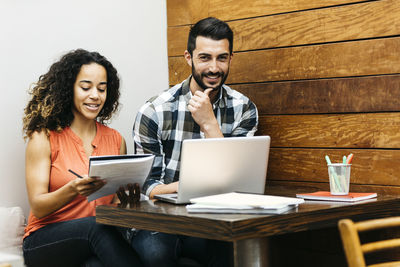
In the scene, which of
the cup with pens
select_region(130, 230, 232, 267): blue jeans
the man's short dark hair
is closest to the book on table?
select_region(130, 230, 232, 267): blue jeans

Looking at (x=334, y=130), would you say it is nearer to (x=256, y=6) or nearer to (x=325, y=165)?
(x=325, y=165)

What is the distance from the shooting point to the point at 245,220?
1378mm

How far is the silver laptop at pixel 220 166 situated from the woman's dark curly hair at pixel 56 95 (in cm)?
71

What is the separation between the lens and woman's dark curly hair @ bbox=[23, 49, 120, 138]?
225 centimetres

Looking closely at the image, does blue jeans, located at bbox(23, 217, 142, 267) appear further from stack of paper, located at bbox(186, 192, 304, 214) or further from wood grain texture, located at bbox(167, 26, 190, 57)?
wood grain texture, located at bbox(167, 26, 190, 57)

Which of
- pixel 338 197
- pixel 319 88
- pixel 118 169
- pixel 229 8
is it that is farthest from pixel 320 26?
pixel 118 169

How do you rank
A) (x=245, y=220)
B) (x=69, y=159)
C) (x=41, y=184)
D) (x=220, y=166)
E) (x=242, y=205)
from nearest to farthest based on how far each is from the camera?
(x=245, y=220) → (x=242, y=205) → (x=220, y=166) → (x=41, y=184) → (x=69, y=159)

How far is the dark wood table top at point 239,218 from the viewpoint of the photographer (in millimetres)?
1386

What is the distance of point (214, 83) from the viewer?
2.43 m

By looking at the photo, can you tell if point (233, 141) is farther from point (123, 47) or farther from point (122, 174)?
point (123, 47)

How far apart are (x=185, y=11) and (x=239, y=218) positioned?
5.80 ft

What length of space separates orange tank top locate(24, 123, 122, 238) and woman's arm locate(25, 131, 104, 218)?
3cm

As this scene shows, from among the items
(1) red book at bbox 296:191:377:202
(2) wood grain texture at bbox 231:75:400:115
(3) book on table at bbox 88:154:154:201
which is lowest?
(1) red book at bbox 296:191:377:202

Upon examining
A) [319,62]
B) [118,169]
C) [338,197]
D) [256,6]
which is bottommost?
[338,197]
